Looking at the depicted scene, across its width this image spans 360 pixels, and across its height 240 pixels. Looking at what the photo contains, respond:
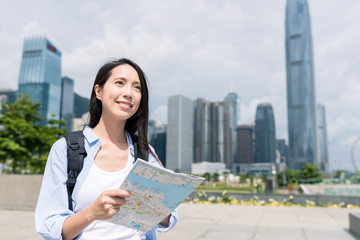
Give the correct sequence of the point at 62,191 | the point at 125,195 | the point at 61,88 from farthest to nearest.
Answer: the point at 61,88 < the point at 62,191 < the point at 125,195

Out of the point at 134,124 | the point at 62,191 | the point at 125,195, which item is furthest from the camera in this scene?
the point at 134,124

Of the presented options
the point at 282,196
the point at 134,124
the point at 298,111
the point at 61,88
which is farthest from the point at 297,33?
the point at 134,124

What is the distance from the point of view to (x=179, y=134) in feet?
431

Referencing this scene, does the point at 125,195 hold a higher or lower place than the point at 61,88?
lower

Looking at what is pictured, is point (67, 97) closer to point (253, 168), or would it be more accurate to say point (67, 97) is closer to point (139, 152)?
point (253, 168)

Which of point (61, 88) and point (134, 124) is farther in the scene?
point (61, 88)

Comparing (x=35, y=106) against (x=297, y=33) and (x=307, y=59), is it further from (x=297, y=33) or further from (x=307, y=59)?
(x=297, y=33)

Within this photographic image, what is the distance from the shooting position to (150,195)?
118 centimetres

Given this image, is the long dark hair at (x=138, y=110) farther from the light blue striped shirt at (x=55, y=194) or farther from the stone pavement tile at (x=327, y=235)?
the stone pavement tile at (x=327, y=235)

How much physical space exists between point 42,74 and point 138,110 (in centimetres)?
15957

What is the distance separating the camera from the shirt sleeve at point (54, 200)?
3.84ft

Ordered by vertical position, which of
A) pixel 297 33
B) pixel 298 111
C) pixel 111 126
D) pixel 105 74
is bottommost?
pixel 111 126

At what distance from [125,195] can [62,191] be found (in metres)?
0.33

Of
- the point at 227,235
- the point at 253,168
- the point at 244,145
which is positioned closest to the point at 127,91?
the point at 227,235
